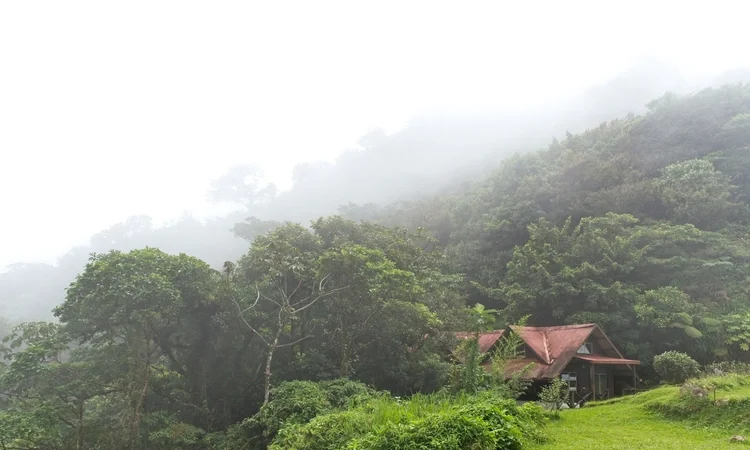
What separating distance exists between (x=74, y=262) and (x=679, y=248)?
79.6 m

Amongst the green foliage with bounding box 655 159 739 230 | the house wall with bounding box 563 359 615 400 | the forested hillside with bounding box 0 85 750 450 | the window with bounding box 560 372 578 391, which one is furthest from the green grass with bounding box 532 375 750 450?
the green foliage with bounding box 655 159 739 230

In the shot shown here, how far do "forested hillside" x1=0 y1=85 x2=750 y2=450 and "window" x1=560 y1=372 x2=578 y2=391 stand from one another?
3.36 meters

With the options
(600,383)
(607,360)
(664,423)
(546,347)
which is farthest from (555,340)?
(664,423)

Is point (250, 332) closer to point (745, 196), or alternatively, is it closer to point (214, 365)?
point (214, 365)

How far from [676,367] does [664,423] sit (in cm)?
692

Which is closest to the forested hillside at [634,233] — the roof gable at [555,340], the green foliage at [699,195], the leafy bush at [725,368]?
the green foliage at [699,195]

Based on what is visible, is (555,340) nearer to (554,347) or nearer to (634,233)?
(554,347)

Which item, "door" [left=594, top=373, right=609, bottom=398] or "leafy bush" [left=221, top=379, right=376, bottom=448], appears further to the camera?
"door" [left=594, top=373, right=609, bottom=398]

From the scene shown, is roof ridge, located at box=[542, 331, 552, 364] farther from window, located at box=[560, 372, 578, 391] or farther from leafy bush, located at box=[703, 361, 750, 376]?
leafy bush, located at box=[703, 361, 750, 376]

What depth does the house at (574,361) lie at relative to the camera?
1669cm

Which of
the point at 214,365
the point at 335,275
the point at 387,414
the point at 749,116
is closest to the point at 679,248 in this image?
the point at 749,116

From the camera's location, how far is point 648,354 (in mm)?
18844

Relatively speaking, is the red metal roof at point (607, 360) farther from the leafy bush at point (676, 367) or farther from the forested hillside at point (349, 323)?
the forested hillside at point (349, 323)

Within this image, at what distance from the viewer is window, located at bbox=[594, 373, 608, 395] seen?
1777cm
